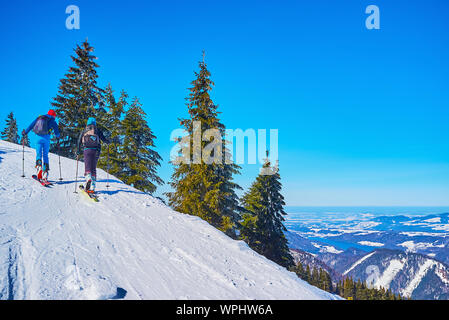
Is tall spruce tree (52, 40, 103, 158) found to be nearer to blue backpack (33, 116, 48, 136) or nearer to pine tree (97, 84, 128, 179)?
pine tree (97, 84, 128, 179)

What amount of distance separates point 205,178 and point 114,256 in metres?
10.3

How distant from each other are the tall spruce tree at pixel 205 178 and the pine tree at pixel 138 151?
4.19 meters

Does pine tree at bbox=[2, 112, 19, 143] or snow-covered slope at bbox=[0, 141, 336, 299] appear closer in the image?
snow-covered slope at bbox=[0, 141, 336, 299]

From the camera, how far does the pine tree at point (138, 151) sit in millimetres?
19219

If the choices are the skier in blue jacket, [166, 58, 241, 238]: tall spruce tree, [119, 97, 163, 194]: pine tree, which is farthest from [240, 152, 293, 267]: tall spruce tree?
the skier in blue jacket

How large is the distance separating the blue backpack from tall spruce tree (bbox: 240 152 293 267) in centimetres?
1408

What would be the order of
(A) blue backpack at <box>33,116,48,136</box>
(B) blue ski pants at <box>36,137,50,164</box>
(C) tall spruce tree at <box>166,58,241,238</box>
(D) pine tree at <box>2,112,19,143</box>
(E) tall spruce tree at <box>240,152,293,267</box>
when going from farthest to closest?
(D) pine tree at <box>2,112,19,143</box> → (E) tall spruce tree at <box>240,152,293,267</box> → (C) tall spruce tree at <box>166,58,241,238</box> → (B) blue ski pants at <box>36,137,50,164</box> → (A) blue backpack at <box>33,116,48,136</box>

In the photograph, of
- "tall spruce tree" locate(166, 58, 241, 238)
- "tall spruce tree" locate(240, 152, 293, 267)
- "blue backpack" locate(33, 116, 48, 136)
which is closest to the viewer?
"blue backpack" locate(33, 116, 48, 136)

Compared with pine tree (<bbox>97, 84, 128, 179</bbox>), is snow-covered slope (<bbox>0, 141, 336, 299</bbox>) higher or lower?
lower

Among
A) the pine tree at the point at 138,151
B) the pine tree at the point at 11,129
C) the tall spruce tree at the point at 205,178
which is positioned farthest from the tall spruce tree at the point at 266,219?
the pine tree at the point at 11,129

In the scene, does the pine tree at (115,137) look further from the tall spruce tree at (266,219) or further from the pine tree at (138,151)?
the tall spruce tree at (266,219)

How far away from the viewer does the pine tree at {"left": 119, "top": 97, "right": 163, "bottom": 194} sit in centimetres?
1922

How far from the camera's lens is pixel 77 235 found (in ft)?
16.9
